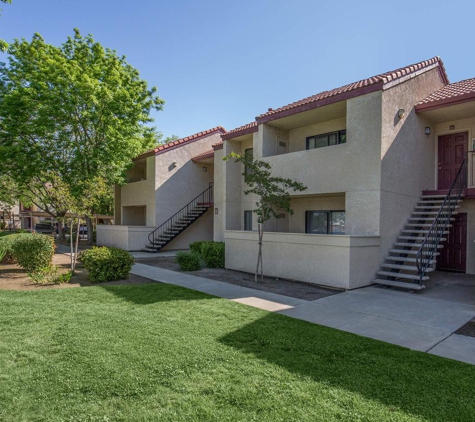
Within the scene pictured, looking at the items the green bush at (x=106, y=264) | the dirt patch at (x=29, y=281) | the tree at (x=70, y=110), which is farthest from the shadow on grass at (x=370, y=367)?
the tree at (x=70, y=110)

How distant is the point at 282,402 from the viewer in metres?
3.44

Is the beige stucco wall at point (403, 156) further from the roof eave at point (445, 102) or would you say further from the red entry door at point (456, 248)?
the red entry door at point (456, 248)

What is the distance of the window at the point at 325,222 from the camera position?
13.1 metres

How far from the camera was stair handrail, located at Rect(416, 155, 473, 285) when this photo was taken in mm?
9219

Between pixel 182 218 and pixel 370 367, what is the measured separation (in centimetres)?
1748

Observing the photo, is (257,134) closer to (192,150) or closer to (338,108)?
(338,108)

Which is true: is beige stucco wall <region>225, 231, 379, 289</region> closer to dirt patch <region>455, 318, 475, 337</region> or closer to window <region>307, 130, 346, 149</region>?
dirt patch <region>455, 318, 475, 337</region>

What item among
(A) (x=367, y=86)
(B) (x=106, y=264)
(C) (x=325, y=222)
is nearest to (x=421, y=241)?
(C) (x=325, y=222)

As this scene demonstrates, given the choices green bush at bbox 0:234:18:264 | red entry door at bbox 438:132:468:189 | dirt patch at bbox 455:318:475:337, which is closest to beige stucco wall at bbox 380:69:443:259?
red entry door at bbox 438:132:468:189

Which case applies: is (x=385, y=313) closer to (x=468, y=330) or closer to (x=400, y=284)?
(x=468, y=330)

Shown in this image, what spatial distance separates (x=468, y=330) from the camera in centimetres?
588

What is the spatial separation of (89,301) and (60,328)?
2006 millimetres

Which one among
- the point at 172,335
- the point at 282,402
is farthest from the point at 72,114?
the point at 282,402

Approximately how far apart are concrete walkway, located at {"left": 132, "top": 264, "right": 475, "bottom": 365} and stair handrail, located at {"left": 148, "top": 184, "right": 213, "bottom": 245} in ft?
34.7
